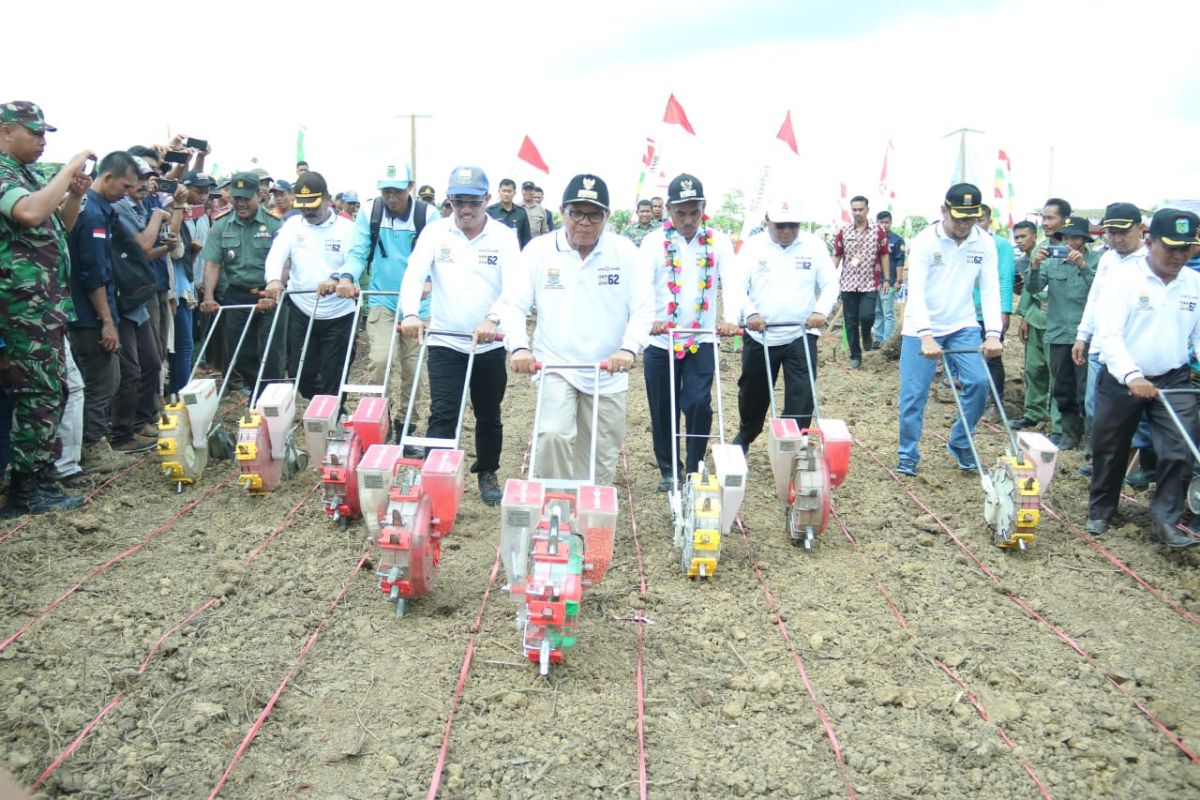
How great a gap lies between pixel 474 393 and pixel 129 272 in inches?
118

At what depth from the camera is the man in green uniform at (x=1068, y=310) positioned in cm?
797

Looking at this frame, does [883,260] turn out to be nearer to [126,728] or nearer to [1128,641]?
[1128,641]

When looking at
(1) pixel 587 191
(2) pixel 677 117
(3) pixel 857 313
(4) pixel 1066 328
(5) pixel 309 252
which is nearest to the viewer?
(1) pixel 587 191

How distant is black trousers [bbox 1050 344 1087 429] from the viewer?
8.09 metres

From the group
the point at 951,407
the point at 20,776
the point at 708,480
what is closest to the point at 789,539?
the point at 708,480

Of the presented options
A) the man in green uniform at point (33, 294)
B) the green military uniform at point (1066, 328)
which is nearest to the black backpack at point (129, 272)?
the man in green uniform at point (33, 294)

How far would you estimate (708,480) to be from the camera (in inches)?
205

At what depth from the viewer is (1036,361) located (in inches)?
349

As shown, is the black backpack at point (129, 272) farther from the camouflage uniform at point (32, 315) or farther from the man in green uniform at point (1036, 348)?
the man in green uniform at point (1036, 348)

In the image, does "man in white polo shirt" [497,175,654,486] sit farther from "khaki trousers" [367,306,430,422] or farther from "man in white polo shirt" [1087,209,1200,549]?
"man in white polo shirt" [1087,209,1200,549]

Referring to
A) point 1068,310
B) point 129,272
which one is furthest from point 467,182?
point 1068,310

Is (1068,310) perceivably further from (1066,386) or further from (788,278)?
(788,278)

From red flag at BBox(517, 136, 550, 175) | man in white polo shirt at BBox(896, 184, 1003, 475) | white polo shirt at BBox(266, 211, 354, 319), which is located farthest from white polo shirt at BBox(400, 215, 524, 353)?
red flag at BBox(517, 136, 550, 175)

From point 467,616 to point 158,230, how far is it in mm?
4517
